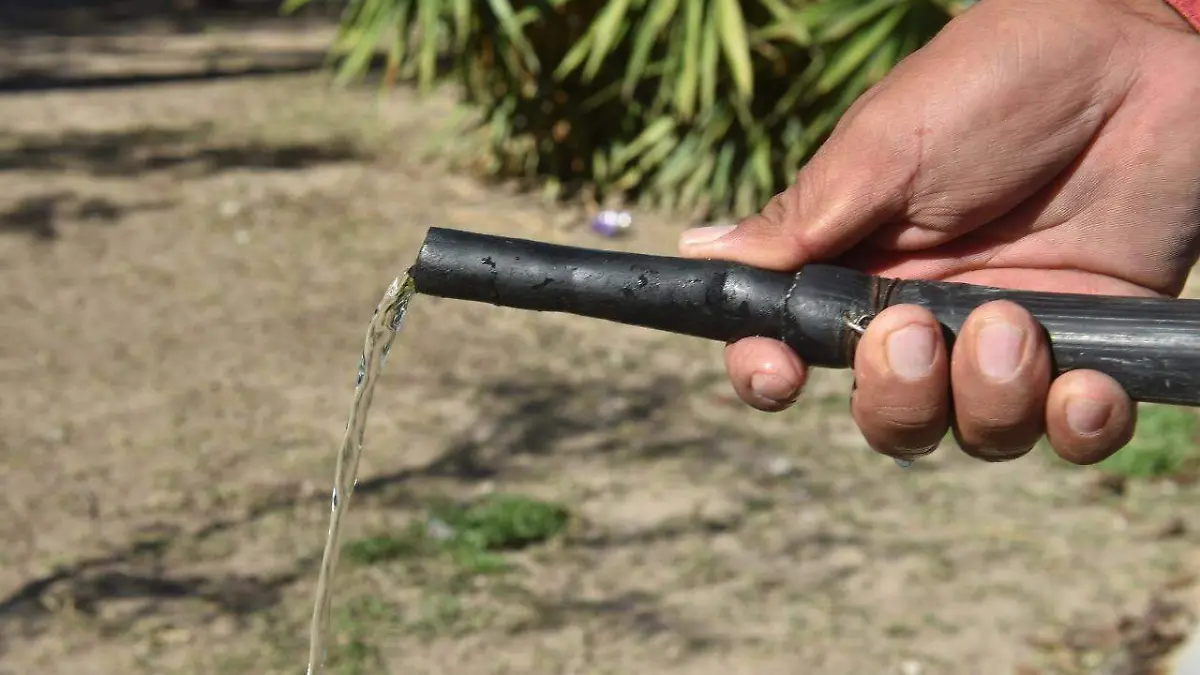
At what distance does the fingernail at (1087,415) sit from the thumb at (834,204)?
0.44 meters

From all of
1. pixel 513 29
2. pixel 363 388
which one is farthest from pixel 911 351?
pixel 513 29

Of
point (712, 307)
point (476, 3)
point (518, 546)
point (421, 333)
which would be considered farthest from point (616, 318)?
point (476, 3)

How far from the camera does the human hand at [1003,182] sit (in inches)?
82.4

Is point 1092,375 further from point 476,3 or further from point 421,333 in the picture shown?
point 476,3

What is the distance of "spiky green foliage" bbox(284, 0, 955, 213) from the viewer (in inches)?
244

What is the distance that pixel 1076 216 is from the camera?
244 centimetres

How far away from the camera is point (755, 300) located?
1.80 metres

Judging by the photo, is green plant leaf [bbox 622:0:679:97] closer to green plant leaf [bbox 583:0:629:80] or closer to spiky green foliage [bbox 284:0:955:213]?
spiky green foliage [bbox 284:0:955:213]

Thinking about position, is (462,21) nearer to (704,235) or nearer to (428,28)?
(428,28)

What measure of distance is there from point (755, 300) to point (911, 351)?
Result: 0.23m

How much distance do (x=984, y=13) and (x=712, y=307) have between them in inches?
36.8

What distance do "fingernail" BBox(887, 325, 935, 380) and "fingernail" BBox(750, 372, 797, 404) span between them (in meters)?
0.20

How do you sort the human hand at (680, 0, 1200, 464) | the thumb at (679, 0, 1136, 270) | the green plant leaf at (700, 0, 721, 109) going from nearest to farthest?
the human hand at (680, 0, 1200, 464), the thumb at (679, 0, 1136, 270), the green plant leaf at (700, 0, 721, 109)

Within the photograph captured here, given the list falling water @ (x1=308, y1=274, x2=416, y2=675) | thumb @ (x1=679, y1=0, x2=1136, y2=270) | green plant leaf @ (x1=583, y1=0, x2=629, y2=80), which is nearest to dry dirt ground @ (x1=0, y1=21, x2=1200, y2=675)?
falling water @ (x1=308, y1=274, x2=416, y2=675)
